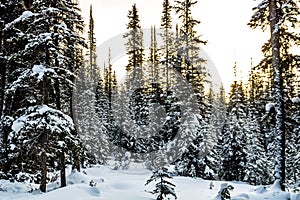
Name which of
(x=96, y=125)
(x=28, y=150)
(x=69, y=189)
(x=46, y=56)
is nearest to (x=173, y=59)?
(x=46, y=56)

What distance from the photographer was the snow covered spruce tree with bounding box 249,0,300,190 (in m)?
11.2

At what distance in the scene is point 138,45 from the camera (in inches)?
1501

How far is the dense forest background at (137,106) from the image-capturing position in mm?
11992

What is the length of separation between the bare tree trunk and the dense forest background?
0.04 metres

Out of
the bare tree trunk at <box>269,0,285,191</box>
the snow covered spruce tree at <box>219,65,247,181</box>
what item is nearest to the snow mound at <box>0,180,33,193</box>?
the bare tree trunk at <box>269,0,285,191</box>

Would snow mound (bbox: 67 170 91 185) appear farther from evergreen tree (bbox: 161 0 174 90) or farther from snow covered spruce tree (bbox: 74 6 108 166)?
→ evergreen tree (bbox: 161 0 174 90)

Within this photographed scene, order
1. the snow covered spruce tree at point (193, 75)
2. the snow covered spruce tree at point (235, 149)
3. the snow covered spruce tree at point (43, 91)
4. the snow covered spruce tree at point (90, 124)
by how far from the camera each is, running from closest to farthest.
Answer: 1. the snow covered spruce tree at point (43, 91)
2. the snow covered spruce tree at point (193, 75)
3. the snow covered spruce tree at point (235, 149)
4. the snow covered spruce tree at point (90, 124)

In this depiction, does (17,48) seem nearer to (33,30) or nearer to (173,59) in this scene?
(33,30)

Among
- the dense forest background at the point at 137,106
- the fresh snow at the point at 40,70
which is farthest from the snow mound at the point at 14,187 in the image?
the fresh snow at the point at 40,70

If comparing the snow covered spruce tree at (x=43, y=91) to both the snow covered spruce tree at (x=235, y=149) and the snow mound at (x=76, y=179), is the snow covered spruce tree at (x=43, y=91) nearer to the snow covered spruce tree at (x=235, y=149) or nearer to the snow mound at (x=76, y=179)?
the snow mound at (x=76, y=179)

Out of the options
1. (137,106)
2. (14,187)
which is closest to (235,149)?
(137,106)

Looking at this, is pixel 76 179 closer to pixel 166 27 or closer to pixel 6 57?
pixel 6 57

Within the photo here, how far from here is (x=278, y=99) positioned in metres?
11.4

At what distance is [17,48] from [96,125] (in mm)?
25095
